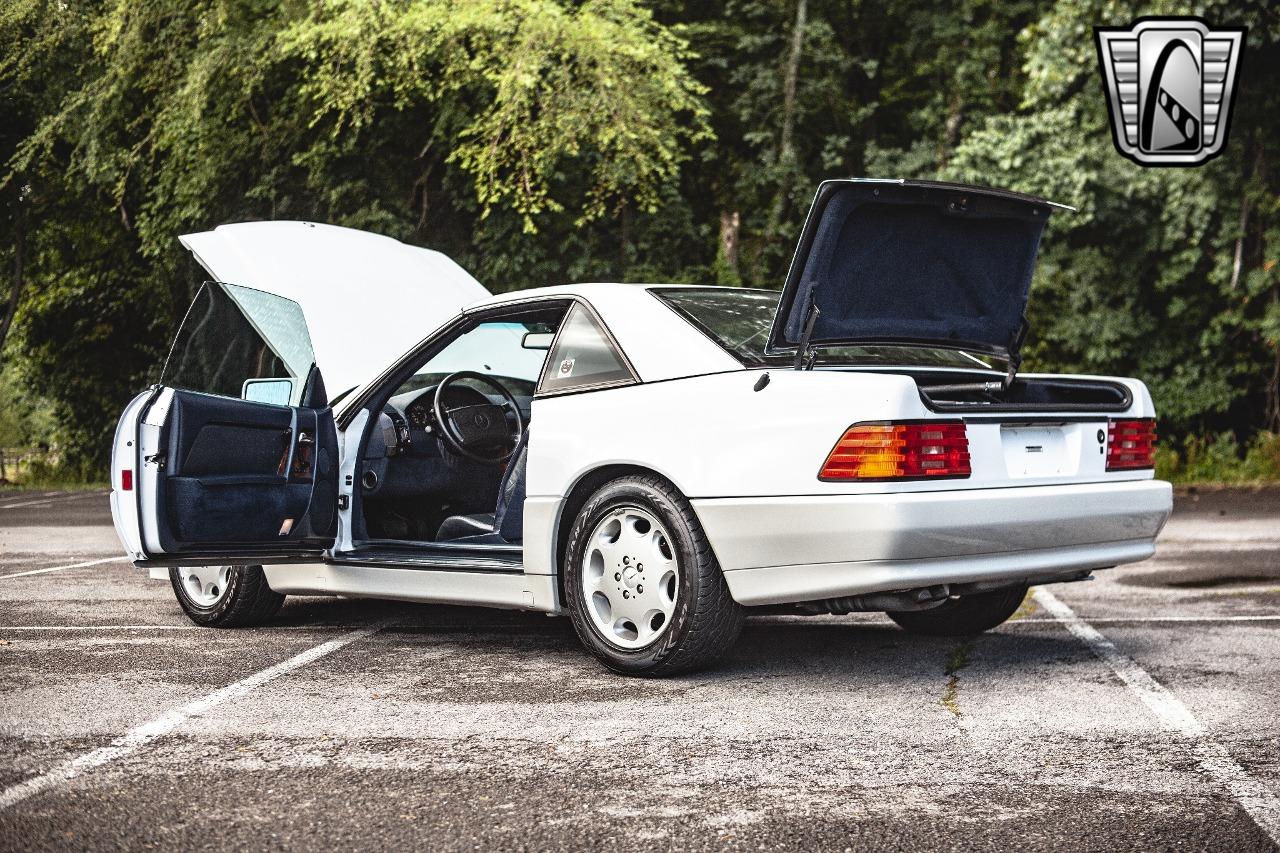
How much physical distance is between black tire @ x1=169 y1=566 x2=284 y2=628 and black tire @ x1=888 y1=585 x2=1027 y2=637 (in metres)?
2.98

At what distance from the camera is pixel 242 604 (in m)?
6.81

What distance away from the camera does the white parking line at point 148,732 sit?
3908 mm

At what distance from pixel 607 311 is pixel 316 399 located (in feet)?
4.67

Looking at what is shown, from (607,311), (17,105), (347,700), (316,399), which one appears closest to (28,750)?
(347,700)

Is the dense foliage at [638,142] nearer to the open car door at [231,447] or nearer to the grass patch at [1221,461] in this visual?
the grass patch at [1221,461]

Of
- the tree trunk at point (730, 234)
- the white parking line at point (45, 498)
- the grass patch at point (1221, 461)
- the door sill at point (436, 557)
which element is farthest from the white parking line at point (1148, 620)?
the tree trunk at point (730, 234)

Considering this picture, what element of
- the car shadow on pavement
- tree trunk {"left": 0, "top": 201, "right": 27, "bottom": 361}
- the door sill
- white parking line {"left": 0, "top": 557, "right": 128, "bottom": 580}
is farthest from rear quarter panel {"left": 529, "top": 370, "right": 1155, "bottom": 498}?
tree trunk {"left": 0, "top": 201, "right": 27, "bottom": 361}

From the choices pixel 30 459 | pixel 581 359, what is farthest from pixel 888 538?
pixel 30 459

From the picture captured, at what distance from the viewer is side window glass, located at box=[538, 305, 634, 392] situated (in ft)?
18.7

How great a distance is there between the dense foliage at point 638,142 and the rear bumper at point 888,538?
12.0 m

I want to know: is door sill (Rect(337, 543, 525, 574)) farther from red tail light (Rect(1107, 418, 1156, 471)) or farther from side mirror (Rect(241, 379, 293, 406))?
red tail light (Rect(1107, 418, 1156, 471))

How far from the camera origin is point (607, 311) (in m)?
5.81

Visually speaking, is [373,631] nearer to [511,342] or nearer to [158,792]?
[511,342]

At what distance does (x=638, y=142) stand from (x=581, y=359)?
12672mm
